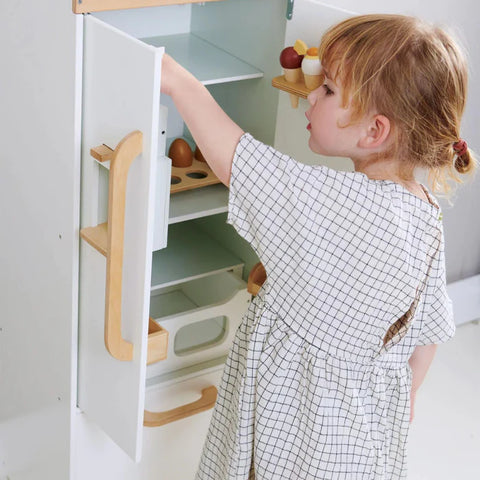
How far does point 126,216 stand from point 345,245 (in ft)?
0.97

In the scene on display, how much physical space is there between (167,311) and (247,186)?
836mm

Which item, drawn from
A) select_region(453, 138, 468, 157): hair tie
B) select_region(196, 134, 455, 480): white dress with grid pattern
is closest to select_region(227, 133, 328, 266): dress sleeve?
select_region(196, 134, 455, 480): white dress with grid pattern

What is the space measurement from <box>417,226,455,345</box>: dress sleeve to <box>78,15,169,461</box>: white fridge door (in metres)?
0.42

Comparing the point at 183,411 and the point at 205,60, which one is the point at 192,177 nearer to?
the point at 205,60

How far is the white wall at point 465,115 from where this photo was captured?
1896 millimetres

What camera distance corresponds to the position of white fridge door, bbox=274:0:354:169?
1.42 meters

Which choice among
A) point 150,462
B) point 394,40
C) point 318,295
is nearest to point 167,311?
point 150,462

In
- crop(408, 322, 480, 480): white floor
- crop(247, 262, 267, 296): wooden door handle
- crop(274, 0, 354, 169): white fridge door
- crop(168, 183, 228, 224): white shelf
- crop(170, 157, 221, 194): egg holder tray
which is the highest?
crop(274, 0, 354, 169): white fridge door

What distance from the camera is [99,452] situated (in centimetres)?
147

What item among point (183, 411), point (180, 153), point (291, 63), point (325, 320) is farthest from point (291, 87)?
point (183, 411)

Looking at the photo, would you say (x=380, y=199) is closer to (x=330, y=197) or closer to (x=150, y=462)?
(x=330, y=197)

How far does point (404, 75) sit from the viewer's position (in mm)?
1116

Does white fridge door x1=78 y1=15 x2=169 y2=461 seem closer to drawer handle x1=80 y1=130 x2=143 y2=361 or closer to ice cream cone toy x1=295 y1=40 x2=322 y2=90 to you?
drawer handle x1=80 y1=130 x2=143 y2=361

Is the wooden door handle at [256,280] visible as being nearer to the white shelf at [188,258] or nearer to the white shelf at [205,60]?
the white shelf at [188,258]
